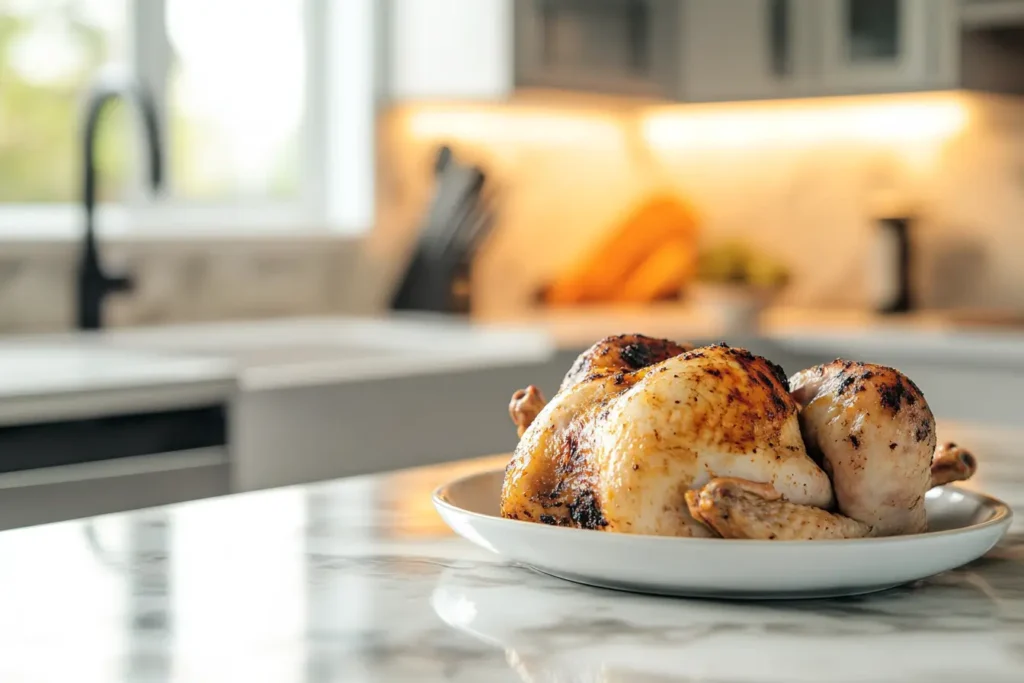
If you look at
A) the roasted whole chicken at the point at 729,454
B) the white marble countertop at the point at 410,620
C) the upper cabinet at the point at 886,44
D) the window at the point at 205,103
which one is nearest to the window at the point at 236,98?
the window at the point at 205,103

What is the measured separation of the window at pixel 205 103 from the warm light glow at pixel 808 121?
0.95 metres

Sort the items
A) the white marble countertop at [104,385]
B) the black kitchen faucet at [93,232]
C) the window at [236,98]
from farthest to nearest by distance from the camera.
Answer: the window at [236,98], the black kitchen faucet at [93,232], the white marble countertop at [104,385]

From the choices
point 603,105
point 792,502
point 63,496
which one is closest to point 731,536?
point 792,502

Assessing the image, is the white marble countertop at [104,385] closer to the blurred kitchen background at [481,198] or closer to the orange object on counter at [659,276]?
the blurred kitchen background at [481,198]

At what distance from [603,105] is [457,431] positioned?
1.38 meters

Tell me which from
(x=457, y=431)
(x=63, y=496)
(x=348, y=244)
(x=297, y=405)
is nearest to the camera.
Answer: (x=63, y=496)

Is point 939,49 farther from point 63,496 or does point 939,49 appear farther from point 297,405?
point 63,496

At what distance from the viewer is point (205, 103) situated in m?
3.32

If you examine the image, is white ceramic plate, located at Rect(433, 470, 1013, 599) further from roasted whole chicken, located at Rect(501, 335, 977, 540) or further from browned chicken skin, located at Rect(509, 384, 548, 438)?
browned chicken skin, located at Rect(509, 384, 548, 438)

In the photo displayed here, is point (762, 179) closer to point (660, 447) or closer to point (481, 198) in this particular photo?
point (481, 198)

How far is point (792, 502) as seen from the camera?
2.45 ft

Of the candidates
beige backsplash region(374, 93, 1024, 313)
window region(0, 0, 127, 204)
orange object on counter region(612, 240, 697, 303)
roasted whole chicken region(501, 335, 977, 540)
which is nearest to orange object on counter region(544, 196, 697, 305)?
orange object on counter region(612, 240, 697, 303)

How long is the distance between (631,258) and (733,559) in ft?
10.5

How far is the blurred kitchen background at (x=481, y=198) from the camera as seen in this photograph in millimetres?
2758
